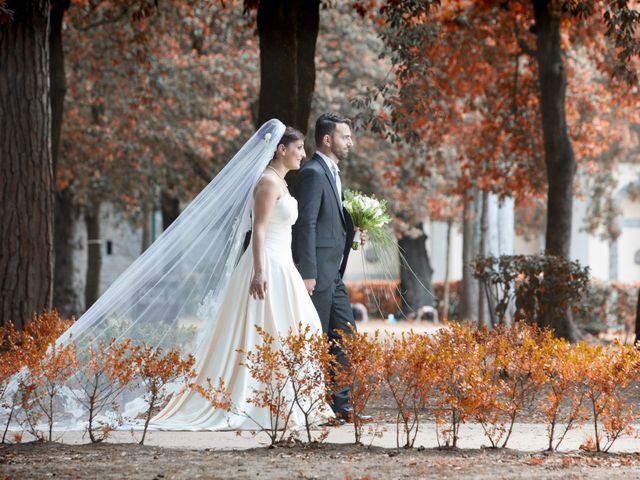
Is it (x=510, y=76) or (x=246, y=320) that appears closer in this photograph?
(x=246, y=320)

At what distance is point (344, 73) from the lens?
29.2 meters

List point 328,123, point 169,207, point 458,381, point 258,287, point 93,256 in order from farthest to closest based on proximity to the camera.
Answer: point 93,256 < point 169,207 < point 328,123 < point 258,287 < point 458,381

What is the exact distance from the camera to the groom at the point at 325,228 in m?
8.59

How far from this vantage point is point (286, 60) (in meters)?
12.4

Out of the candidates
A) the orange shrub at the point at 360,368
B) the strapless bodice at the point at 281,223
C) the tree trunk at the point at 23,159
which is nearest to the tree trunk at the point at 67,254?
the tree trunk at the point at 23,159

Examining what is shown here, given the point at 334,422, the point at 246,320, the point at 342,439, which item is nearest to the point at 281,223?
the point at 246,320

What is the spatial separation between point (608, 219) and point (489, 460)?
1543 inches

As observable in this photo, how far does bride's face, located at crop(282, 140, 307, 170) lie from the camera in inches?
337

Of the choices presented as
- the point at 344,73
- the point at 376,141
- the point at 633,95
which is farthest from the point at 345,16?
the point at 633,95

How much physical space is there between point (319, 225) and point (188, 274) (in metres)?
1.05

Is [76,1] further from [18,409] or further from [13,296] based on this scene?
[18,409]

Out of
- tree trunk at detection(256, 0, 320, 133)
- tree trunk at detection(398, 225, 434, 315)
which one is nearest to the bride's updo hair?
tree trunk at detection(256, 0, 320, 133)

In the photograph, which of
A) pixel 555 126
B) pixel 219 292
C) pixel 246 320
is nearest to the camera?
pixel 246 320

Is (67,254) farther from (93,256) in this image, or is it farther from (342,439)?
(342,439)
